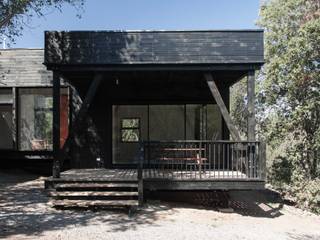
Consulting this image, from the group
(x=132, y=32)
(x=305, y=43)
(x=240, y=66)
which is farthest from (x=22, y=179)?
(x=305, y=43)

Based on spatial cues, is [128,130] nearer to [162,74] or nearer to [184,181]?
[162,74]

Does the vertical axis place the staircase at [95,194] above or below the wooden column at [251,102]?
below

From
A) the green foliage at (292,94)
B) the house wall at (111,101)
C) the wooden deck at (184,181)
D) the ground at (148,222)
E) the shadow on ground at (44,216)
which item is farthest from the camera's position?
the green foliage at (292,94)

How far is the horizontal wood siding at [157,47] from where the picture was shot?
1310 cm

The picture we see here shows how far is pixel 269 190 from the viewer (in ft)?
59.2

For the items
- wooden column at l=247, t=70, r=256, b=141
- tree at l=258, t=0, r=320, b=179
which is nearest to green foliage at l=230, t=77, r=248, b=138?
tree at l=258, t=0, r=320, b=179

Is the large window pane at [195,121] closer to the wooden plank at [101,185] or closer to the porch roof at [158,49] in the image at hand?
the porch roof at [158,49]

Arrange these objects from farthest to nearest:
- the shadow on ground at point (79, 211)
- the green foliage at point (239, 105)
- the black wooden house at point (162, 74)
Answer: the green foliage at point (239, 105), the black wooden house at point (162, 74), the shadow on ground at point (79, 211)

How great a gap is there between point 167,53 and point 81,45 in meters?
2.34

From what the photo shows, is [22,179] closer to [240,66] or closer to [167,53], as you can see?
[167,53]

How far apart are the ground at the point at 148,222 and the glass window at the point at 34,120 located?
4.12 metres

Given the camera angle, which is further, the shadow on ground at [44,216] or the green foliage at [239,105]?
the green foliage at [239,105]

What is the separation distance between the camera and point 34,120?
61.0 feet

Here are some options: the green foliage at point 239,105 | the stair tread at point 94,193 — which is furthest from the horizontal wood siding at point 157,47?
the green foliage at point 239,105
